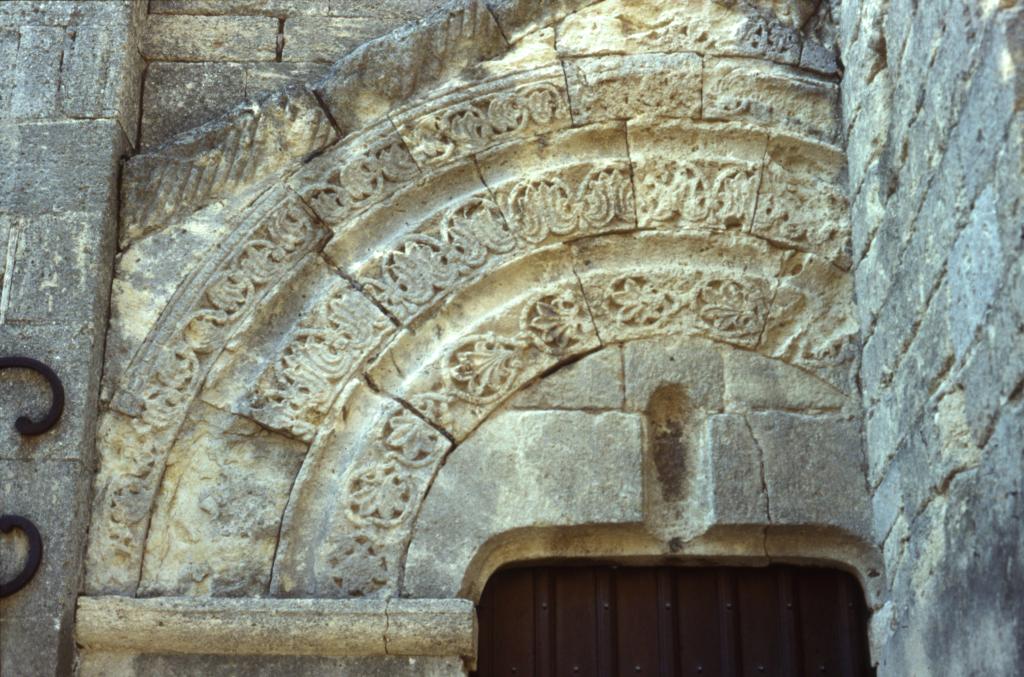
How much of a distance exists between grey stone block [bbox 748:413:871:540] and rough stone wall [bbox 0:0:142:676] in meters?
2.05

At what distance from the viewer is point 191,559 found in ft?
13.9

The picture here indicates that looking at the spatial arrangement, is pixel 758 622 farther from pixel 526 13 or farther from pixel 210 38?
pixel 210 38

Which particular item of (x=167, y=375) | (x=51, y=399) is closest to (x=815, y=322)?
(x=167, y=375)

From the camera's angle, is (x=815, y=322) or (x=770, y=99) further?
(x=770, y=99)

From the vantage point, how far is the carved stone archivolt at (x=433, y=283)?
4.29 metres

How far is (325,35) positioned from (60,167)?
1004 mm

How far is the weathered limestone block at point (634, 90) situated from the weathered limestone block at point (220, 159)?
81 centimetres

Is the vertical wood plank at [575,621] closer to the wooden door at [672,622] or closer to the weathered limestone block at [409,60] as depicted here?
the wooden door at [672,622]

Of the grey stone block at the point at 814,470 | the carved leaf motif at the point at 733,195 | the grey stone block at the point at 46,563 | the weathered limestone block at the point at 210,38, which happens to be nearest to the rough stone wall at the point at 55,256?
the grey stone block at the point at 46,563

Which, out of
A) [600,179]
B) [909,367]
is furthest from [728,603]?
[600,179]

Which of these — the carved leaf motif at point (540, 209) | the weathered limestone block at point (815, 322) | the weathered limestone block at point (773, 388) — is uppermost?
the carved leaf motif at point (540, 209)

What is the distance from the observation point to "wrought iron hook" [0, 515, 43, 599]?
407 centimetres

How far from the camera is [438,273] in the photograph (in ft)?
14.8

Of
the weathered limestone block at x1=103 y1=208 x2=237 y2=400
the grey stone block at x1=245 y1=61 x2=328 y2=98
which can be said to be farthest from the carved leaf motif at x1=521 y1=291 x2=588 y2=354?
the grey stone block at x1=245 y1=61 x2=328 y2=98
